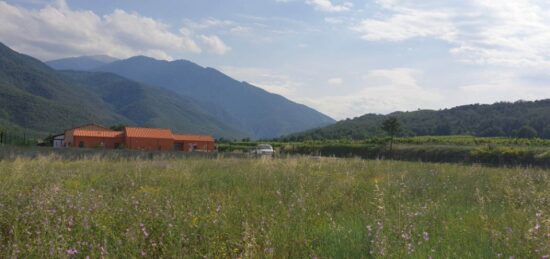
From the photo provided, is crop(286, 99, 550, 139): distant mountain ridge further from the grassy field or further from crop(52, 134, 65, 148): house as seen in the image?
the grassy field

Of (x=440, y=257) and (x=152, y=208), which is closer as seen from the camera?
(x=440, y=257)

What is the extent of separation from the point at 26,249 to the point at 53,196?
160 cm

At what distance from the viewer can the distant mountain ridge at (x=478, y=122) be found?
8984cm

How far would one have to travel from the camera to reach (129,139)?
62938 mm

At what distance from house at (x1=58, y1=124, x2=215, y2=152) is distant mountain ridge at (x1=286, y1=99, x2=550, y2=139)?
43882mm

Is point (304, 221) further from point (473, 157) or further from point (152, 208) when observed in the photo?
point (473, 157)

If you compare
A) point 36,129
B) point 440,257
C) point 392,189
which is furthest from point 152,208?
point 36,129

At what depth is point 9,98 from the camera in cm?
13825

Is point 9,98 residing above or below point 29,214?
above

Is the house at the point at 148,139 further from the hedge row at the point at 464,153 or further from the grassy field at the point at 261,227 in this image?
the grassy field at the point at 261,227

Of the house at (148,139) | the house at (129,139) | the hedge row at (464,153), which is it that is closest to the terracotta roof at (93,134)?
the house at (129,139)

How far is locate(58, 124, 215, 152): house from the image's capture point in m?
60.7

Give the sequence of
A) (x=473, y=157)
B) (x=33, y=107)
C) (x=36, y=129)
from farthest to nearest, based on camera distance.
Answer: (x=33, y=107)
(x=36, y=129)
(x=473, y=157)

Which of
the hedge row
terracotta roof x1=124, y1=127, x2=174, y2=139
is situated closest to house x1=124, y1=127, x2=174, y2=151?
terracotta roof x1=124, y1=127, x2=174, y2=139
